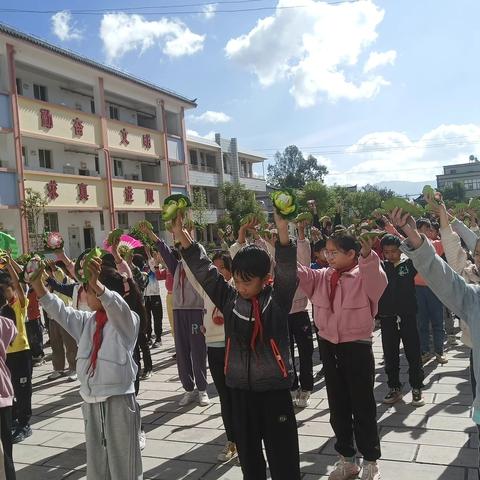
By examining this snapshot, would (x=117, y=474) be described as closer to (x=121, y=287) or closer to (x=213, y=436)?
(x=213, y=436)

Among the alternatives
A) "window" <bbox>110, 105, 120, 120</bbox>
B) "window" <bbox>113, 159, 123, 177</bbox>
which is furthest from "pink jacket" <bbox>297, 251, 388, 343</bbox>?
"window" <bbox>110, 105, 120, 120</bbox>

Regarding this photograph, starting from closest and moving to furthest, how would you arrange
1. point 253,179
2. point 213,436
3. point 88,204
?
point 213,436 < point 88,204 < point 253,179

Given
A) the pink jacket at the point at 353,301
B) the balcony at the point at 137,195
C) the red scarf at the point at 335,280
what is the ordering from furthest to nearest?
the balcony at the point at 137,195
the red scarf at the point at 335,280
the pink jacket at the point at 353,301

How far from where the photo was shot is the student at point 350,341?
3611 mm

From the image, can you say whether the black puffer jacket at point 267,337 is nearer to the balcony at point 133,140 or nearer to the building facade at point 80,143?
the building facade at point 80,143

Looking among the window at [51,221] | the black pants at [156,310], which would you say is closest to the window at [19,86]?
the window at [51,221]

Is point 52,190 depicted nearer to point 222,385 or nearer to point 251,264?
point 222,385

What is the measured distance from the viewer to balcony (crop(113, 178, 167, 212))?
2403cm

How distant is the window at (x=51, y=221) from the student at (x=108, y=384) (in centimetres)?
1875

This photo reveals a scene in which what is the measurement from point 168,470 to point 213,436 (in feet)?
2.34

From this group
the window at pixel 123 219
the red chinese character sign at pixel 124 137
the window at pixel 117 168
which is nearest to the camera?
the red chinese character sign at pixel 124 137

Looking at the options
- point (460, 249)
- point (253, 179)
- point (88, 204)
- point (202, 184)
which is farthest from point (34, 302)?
point (253, 179)

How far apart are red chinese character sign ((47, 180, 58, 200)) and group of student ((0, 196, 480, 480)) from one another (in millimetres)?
15527

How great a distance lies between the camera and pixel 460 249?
3467 mm
